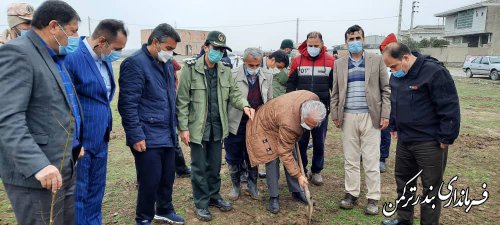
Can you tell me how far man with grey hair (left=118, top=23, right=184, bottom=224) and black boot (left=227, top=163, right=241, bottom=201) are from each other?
1018mm

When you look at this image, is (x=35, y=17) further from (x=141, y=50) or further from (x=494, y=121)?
(x=494, y=121)

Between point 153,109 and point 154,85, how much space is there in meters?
0.21

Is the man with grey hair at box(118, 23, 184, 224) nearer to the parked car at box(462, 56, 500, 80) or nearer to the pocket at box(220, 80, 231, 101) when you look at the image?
the pocket at box(220, 80, 231, 101)

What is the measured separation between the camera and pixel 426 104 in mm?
3154

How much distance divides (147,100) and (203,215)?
136 cm

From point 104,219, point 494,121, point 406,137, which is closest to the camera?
point 406,137

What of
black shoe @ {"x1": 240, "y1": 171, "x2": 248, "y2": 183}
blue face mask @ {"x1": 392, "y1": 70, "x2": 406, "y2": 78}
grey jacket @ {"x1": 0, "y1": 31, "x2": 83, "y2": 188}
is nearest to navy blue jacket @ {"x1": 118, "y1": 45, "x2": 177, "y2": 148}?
grey jacket @ {"x1": 0, "y1": 31, "x2": 83, "y2": 188}

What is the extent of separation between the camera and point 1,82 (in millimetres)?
1738

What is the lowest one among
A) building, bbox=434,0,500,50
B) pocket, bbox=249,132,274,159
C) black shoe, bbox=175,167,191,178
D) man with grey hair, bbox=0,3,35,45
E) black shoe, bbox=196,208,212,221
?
black shoe, bbox=175,167,191,178

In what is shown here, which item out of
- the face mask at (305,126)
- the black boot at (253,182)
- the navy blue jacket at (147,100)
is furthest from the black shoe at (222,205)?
the face mask at (305,126)

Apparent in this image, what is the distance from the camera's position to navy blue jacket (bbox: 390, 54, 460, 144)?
301 cm

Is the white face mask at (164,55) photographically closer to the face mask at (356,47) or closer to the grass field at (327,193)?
the grass field at (327,193)

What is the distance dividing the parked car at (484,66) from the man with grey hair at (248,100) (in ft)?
65.1

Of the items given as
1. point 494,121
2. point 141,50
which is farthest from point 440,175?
point 494,121
